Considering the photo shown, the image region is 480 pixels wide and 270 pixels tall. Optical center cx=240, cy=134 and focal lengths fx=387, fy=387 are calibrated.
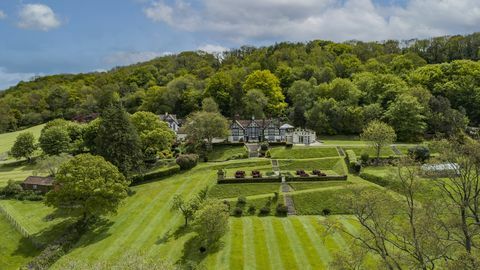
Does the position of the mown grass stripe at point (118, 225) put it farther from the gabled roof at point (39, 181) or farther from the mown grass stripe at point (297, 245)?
the mown grass stripe at point (297, 245)

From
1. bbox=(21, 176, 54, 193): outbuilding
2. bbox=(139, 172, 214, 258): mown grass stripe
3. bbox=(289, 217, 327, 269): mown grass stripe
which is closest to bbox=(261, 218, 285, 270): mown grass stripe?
bbox=(289, 217, 327, 269): mown grass stripe

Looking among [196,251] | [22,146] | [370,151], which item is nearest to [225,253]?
[196,251]

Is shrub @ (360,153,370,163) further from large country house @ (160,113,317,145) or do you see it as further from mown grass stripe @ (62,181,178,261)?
mown grass stripe @ (62,181,178,261)

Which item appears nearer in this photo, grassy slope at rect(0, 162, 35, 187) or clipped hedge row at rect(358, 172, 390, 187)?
clipped hedge row at rect(358, 172, 390, 187)

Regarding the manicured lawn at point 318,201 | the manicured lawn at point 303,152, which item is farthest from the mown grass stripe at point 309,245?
the manicured lawn at point 303,152

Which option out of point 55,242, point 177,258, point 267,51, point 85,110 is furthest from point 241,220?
point 267,51

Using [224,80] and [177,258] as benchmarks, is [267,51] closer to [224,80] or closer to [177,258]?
[224,80]

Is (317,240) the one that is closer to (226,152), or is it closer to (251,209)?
(251,209)
